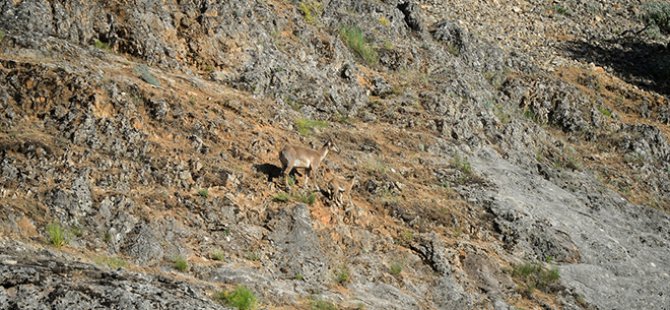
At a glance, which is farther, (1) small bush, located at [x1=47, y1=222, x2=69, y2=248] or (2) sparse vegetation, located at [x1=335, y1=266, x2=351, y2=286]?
(2) sparse vegetation, located at [x1=335, y1=266, x2=351, y2=286]

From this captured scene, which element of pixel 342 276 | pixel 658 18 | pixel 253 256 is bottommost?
pixel 342 276

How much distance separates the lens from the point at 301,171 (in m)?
13.4

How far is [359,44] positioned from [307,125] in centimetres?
575

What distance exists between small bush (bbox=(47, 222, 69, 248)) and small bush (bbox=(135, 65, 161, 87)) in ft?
16.6

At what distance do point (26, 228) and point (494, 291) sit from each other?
323 inches

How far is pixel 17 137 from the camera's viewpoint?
1130 centimetres

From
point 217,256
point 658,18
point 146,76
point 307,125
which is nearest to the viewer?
point 217,256

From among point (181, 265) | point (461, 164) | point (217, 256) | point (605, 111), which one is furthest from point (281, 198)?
point (605, 111)

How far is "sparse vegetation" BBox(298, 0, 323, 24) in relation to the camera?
68.9ft

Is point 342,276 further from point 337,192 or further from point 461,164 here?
point 461,164

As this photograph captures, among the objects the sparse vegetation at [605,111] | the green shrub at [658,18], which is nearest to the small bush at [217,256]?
the sparse vegetation at [605,111]

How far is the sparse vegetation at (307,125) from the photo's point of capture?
1625cm

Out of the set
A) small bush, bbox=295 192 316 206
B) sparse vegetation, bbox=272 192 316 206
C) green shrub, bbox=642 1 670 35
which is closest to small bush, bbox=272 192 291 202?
sparse vegetation, bbox=272 192 316 206

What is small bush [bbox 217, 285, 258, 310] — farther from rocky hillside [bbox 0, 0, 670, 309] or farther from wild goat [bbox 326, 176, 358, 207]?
wild goat [bbox 326, 176, 358, 207]
